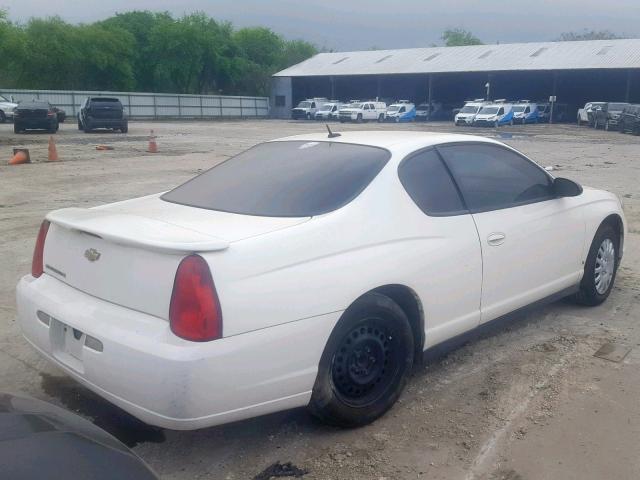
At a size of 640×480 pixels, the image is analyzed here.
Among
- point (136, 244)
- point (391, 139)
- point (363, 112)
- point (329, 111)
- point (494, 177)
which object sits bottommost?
point (329, 111)

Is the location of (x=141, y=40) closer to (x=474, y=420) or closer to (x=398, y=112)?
(x=398, y=112)

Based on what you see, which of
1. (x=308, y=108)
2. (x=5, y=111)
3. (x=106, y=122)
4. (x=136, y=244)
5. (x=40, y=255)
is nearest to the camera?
(x=136, y=244)

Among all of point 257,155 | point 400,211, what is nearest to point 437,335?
point 400,211

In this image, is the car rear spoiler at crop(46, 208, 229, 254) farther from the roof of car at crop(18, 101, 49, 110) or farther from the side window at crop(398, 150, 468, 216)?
the roof of car at crop(18, 101, 49, 110)

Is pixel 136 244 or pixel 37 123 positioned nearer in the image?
pixel 136 244

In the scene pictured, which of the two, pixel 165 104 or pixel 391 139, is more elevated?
pixel 391 139

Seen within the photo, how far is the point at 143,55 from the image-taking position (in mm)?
69500

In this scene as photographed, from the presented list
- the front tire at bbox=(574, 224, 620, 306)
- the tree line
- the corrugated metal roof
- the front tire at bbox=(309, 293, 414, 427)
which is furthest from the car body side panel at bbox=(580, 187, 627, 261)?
the tree line

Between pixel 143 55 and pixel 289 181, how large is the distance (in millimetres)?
69767

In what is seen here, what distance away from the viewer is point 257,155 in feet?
15.8

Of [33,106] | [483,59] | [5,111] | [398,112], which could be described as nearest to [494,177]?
[33,106]

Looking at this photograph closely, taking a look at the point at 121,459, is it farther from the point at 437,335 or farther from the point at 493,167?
the point at 493,167

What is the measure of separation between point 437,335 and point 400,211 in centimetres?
78

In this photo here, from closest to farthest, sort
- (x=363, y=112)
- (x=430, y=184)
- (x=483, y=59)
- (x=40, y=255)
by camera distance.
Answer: (x=40, y=255)
(x=430, y=184)
(x=363, y=112)
(x=483, y=59)
